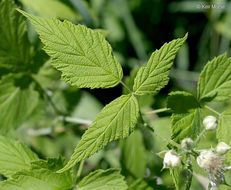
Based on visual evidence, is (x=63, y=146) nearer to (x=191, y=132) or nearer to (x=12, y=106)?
(x=12, y=106)

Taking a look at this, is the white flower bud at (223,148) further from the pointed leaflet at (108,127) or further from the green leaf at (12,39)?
the green leaf at (12,39)

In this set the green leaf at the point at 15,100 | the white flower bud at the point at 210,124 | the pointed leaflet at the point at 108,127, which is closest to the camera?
the pointed leaflet at the point at 108,127

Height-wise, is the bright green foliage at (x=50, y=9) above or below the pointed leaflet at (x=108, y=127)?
above

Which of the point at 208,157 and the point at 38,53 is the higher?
the point at 38,53

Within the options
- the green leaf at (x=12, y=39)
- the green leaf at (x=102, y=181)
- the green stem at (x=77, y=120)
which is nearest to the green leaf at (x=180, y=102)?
the green leaf at (x=102, y=181)

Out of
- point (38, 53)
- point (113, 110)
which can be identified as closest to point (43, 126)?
point (38, 53)

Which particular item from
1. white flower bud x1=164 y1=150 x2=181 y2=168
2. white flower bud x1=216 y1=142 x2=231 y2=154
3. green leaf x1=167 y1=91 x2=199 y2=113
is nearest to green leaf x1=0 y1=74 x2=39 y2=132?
green leaf x1=167 y1=91 x2=199 y2=113

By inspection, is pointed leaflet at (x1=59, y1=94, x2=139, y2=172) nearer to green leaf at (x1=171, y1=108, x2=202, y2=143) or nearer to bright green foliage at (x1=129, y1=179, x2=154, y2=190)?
green leaf at (x1=171, y1=108, x2=202, y2=143)
